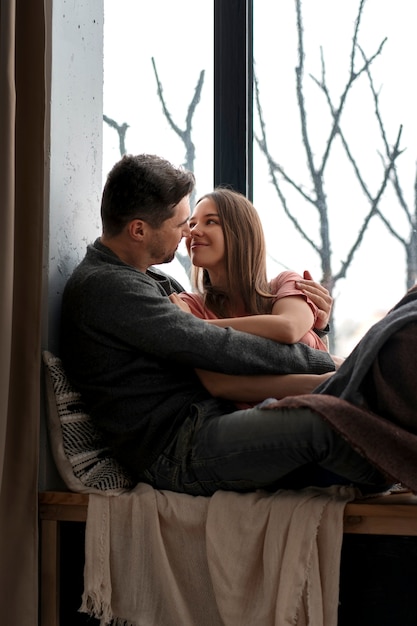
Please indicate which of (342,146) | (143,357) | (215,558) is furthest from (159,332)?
(342,146)

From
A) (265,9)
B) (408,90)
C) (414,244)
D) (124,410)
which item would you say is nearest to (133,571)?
(124,410)

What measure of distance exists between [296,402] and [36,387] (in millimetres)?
583

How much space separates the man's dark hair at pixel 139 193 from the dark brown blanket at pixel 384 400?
626mm

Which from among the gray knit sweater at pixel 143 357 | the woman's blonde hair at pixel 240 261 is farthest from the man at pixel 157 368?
the woman's blonde hair at pixel 240 261

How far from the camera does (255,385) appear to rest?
196 cm

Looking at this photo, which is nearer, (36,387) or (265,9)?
(36,387)

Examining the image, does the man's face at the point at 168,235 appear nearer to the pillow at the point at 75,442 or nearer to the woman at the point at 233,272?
the woman at the point at 233,272

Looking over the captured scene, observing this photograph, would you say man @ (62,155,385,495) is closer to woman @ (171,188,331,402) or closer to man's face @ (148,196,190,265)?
man's face @ (148,196,190,265)

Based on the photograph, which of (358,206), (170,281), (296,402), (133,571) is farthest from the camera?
(358,206)

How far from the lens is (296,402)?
1.74 meters

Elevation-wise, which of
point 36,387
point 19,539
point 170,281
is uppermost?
point 170,281

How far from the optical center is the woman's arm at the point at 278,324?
6.61 ft

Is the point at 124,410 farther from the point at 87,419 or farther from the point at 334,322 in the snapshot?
the point at 334,322

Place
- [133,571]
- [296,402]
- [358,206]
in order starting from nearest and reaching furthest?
1. [296,402]
2. [133,571]
3. [358,206]
